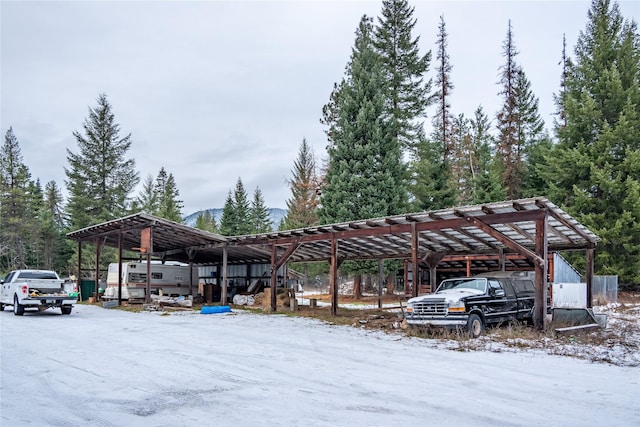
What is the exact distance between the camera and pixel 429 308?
13.7 m

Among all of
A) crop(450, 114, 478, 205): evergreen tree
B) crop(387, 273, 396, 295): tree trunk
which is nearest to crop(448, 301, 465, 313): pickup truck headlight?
crop(387, 273, 396, 295): tree trunk

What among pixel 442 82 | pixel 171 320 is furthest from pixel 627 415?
pixel 442 82

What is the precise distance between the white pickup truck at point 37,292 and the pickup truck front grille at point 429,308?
46.7 ft

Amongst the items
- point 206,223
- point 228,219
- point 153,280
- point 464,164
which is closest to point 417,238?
point 153,280

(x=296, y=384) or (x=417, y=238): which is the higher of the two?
(x=417, y=238)

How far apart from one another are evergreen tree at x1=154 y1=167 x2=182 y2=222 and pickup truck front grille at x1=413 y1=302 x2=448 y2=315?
149 ft

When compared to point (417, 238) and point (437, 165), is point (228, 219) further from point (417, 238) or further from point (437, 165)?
point (417, 238)

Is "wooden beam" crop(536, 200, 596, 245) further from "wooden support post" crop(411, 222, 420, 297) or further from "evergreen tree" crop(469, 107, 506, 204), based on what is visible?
"evergreen tree" crop(469, 107, 506, 204)

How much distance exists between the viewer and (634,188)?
1149 inches

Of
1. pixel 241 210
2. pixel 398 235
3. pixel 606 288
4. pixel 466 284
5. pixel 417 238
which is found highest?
pixel 241 210

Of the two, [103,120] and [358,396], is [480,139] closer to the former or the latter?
[103,120]

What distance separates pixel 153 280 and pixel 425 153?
2031cm

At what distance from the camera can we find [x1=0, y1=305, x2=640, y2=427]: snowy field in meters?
5.98

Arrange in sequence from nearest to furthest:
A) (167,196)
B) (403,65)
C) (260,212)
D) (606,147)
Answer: (606,147), (403,65), (167,196), (260,212)
